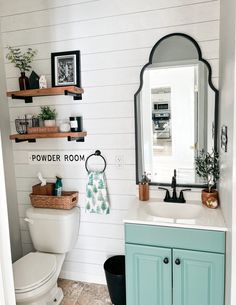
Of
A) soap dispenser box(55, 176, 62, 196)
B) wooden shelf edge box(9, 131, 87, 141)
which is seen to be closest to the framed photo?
wooden shelf edge box(9, 131, 87, 141)

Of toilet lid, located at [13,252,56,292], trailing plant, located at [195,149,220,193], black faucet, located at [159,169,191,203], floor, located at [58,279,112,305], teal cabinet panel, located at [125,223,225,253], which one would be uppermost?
trailing plant, located at [195,149,220,193]

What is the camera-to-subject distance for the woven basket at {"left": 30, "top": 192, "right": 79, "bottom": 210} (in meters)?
2.23

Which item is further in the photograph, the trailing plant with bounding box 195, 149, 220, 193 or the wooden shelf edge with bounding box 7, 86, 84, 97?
the wooden shelf edge with bounding box 7, 86, 84, 97

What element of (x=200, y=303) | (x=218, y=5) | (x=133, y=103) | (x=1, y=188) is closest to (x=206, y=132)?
(x=133, y=103)

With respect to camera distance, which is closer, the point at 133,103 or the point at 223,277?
the point at 223,277

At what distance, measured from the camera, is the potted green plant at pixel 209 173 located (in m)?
1.88

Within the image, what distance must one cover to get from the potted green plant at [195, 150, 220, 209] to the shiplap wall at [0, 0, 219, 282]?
0.54 m

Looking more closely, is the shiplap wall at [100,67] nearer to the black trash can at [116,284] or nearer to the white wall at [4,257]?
the black trash can at [116,284]

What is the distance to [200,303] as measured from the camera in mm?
1645

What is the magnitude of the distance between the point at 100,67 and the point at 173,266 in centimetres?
161

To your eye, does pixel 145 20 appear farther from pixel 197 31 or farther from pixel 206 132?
pixel 206 132

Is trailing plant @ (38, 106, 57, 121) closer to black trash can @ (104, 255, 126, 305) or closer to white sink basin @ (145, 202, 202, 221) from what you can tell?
white sink basin @ (145, 202, 202, 221)

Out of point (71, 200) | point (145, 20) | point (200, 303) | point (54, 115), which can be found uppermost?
point (145, 20)

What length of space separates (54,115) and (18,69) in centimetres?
56
